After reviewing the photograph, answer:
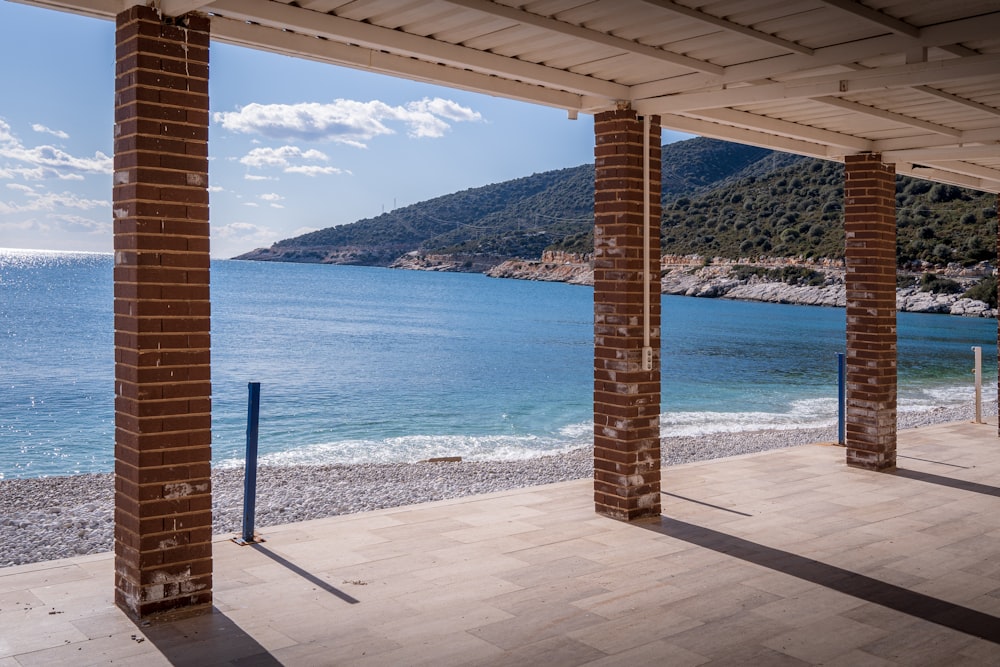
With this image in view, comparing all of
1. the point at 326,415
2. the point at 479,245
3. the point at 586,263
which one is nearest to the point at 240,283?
the point at 479,245

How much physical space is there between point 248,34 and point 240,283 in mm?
120102

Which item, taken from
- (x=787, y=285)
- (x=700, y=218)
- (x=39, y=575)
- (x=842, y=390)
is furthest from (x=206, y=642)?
(x=700, y=218)

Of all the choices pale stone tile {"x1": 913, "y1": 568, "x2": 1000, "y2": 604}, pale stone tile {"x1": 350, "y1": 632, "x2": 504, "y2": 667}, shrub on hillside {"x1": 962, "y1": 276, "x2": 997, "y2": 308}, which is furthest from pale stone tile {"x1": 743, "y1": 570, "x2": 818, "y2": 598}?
shrub on hillside {"x1": 962, "y1": 276, "x2": 997, "y2": 308}

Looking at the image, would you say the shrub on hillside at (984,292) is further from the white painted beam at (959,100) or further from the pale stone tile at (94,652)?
the pale stone tile at (94,652)

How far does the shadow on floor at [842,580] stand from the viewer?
194 inches

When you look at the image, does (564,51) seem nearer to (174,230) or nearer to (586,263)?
(174,230)

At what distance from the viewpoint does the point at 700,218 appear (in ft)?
264

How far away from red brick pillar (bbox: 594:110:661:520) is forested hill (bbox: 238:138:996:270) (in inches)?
2163

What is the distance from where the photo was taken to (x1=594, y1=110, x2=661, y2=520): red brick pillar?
6.97 metres

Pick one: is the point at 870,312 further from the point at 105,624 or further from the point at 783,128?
the point at 105,624

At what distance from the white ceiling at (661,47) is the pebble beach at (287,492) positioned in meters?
4.06

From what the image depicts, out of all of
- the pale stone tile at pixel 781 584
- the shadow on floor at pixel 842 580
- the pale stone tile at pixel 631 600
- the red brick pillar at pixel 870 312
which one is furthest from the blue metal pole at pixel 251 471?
the red brick pillar at pixel 870 312

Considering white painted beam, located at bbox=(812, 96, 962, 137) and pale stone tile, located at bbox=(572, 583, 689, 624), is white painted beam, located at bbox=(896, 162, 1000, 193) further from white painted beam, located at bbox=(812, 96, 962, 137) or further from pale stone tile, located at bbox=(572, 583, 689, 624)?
pale stone tile, located at bbox=(572, 583, 689, 624)

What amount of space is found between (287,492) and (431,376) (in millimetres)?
29693
